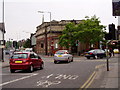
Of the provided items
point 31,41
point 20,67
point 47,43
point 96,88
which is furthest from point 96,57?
point 31,41

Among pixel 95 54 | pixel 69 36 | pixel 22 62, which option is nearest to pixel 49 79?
pixel 22 62

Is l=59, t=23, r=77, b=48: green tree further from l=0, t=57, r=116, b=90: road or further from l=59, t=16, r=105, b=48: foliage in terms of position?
l=0, t=57, r=116, b=90: road

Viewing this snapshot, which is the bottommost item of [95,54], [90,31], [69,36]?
[95,54]

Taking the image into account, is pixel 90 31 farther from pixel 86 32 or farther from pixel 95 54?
pixel 95 54

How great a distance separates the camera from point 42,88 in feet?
37.3

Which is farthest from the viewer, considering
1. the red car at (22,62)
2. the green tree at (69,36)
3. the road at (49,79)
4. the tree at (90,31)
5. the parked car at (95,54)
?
the green tree at (69,36)

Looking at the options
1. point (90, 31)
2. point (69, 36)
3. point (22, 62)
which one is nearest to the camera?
point (22, 62)

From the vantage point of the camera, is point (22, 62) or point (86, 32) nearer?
point (22, 62)

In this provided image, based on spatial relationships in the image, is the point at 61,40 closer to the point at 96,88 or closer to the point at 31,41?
the point at 96,88

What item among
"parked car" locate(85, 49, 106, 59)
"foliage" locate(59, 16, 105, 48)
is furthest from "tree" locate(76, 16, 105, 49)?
"parked car" locate(85, 49, 106, 59)

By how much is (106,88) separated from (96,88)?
43 centimetres

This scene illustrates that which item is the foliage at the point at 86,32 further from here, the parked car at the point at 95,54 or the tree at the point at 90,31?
the parked car at the point at 95,54


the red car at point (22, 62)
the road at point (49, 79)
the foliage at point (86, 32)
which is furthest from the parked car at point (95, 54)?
the red car at point (22, 62)

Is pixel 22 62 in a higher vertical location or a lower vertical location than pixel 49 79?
higher
